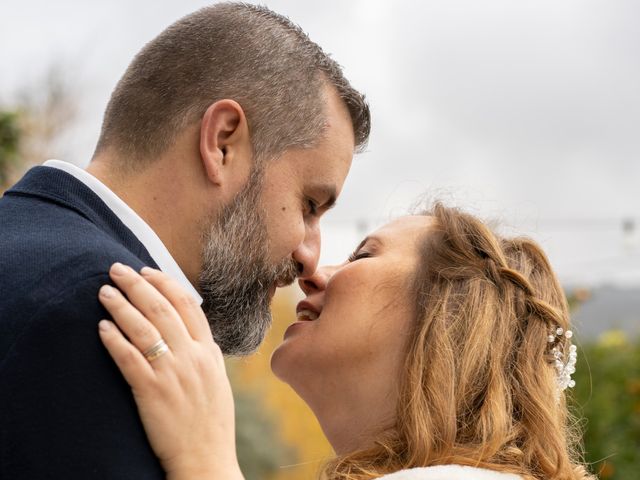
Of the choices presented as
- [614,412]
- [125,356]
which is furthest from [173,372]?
[614,412]

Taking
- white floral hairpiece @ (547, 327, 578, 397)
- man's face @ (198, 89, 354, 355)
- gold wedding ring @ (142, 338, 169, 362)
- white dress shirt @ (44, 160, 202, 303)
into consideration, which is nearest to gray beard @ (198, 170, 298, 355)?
man's face @ (198, 89, 354, 355)

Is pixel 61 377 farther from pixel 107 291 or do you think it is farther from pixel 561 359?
pixel 561 359

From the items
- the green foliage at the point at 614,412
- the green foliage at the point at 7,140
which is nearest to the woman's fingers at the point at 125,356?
the green foliage at the point at 7,140

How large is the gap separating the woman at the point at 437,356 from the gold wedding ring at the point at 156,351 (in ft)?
3.17

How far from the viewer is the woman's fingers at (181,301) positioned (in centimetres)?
199

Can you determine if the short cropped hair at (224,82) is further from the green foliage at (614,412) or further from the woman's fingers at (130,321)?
the green foliage at (614,412)

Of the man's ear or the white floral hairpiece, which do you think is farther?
the white floral hairpiece

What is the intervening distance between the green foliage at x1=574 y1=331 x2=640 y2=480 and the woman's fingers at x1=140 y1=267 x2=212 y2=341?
786 centimetres

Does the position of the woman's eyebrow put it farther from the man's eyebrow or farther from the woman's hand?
the woman's hand

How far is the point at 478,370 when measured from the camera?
294cm

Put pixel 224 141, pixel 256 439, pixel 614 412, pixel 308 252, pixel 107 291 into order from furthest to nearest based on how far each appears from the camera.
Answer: pixel 256 439 < pixel 614 412 < pixel 308 252 < pixel 224 141 < pixel 107 291

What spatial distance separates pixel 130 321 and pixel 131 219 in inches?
18.5

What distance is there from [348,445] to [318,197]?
0.93 m

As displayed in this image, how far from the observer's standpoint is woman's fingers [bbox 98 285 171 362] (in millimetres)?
1793
